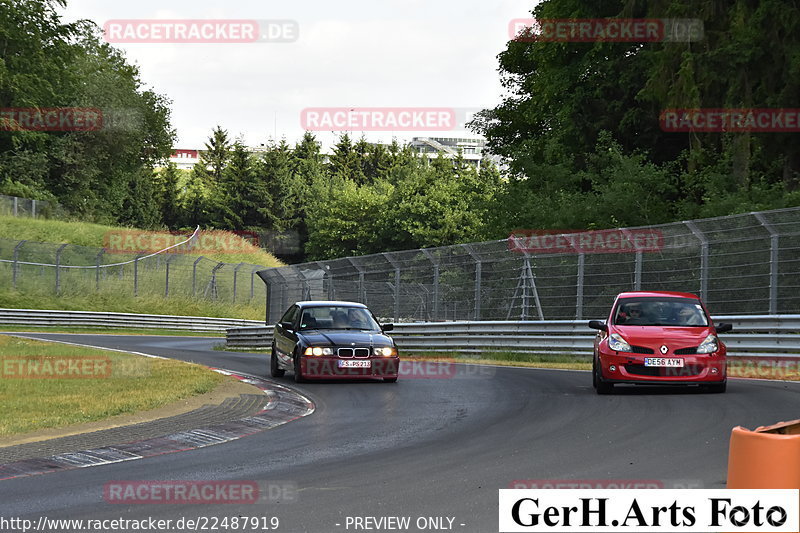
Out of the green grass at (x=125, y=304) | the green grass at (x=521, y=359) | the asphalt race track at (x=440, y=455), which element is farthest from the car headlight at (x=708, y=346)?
the green grass at (x=125, y=304)

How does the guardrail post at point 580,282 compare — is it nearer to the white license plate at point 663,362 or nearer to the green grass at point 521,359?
the green grass at point 521,359

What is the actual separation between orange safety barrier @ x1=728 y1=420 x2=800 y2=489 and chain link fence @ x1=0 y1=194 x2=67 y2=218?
65.9 m

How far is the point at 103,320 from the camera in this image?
1981 inches

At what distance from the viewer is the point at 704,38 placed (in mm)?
30344

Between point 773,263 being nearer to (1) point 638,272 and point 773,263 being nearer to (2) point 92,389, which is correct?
(1) point 638,272

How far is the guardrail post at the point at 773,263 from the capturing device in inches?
770

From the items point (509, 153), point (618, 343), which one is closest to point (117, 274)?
point (509, 153)

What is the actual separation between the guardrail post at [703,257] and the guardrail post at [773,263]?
1607 mm

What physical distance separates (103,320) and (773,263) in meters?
36.5

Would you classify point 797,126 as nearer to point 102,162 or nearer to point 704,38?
point 704,38

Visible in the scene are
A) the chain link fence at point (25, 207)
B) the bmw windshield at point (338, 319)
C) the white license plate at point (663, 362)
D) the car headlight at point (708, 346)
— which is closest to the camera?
the white license plate at point (663, 362)

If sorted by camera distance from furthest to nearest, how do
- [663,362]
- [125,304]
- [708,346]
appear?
1. [125,304]
2. [708,346]
3. [663,362]

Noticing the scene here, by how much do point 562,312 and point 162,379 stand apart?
34.0 feet

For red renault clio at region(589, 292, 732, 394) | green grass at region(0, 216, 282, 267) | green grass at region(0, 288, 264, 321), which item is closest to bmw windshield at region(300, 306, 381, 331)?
red renault clio at region(589, 292, 732, 394)
